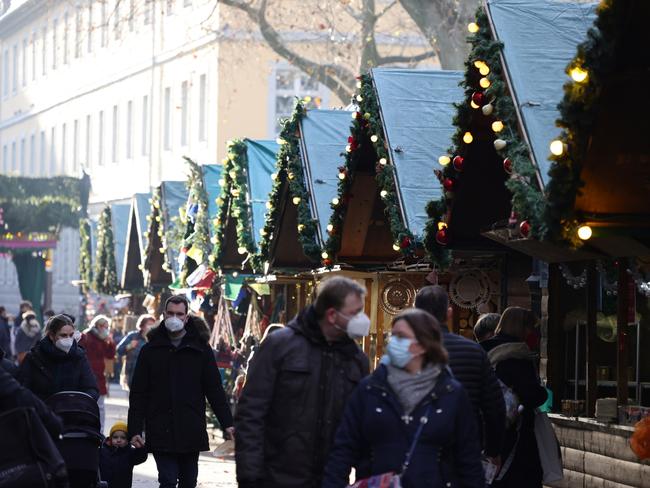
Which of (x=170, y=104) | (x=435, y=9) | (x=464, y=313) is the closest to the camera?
(x=464, y=313)

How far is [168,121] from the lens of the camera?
52.9m

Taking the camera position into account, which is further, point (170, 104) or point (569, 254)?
point (170, 104)

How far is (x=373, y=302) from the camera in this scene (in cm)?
1811

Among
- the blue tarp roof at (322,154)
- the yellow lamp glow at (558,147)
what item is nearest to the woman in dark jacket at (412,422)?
the yellow lamp glow at (558,147)

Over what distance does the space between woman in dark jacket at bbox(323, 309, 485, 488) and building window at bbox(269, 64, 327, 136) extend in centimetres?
3990

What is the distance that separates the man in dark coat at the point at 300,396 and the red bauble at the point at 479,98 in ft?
15.0

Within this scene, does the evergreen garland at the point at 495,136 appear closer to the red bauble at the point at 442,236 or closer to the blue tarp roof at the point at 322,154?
the red bauble at the point at 442,236

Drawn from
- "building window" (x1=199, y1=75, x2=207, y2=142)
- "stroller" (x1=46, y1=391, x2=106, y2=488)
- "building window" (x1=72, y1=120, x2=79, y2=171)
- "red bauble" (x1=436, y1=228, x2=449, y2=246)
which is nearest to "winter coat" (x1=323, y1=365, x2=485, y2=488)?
"stroller" (x1=46, y1=391, x2=106, y2=488)

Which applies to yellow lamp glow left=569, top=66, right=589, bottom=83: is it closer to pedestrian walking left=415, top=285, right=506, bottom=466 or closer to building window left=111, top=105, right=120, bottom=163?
pedestrian walking left=415, top=285, right=506, bottom=466

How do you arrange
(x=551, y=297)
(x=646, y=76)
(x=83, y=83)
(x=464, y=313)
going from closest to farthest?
(x=646, y=76) → (x=551, y=297) → (x=464, y=313) → (x=83, y=83)

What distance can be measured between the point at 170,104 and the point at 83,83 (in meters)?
11.8

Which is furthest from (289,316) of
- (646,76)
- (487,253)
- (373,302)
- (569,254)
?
(646,76)

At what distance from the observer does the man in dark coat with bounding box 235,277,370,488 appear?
350 inches

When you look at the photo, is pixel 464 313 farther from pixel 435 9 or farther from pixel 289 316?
pixel 435 9
